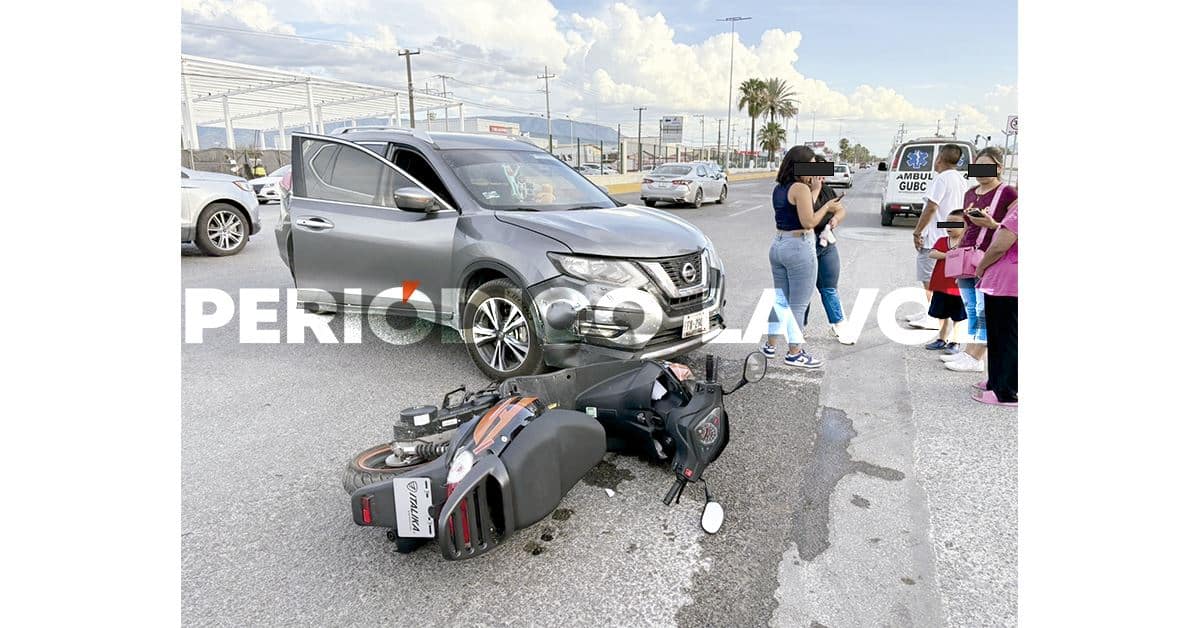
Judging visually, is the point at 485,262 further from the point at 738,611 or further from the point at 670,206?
the point at 670,206

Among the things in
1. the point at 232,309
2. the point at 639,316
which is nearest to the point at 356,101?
the point at 232,309

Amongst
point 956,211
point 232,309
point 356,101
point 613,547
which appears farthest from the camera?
point 356,101

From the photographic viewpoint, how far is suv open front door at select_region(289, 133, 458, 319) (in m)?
4.82

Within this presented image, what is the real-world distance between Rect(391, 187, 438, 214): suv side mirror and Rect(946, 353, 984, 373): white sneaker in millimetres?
3983

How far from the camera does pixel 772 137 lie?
294ft

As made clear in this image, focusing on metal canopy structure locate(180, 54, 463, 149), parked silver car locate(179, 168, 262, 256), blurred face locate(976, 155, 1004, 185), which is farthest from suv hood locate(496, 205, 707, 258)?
metal canopy structure locate(180, 54, 463, 149)

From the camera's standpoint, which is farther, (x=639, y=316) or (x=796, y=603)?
(x=639, y=316)

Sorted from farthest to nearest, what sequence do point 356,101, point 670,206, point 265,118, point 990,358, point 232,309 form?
point 265,118, point 356,101, point 670,206, point 232,309, point 990,358

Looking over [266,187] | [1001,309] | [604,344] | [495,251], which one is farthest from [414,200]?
[266,187]

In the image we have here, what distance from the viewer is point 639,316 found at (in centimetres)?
412

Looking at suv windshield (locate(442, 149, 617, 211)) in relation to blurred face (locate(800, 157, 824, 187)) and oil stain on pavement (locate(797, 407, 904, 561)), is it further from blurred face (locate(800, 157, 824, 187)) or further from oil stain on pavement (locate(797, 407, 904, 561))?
oil stain on pavement (locate(797, 407, 904, 561))

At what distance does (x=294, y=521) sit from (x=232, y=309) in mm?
4819

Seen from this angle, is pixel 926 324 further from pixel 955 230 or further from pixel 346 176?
pixel 346 176

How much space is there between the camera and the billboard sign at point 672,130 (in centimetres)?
7194
